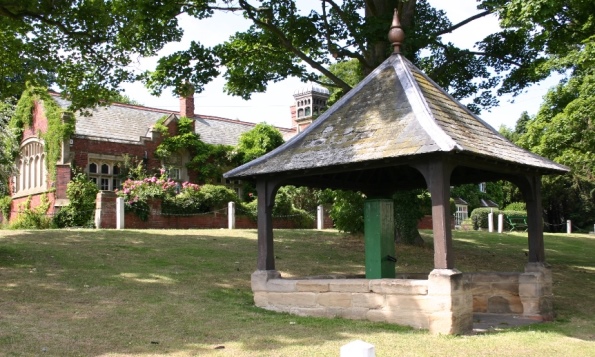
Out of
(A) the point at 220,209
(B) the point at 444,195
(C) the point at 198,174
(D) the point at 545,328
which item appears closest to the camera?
(B) the point at 444,195

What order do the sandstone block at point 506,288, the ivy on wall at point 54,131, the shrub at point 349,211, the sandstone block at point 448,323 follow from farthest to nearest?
the ivy on wall at point 54,131, the shrub at point 349,211, the sandstone block at point 506,288, the sandstone block at point 448,323

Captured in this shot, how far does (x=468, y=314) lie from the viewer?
932cm

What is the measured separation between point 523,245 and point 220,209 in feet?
42.8

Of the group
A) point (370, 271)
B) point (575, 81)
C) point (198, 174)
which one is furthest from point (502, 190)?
point (370, 271)

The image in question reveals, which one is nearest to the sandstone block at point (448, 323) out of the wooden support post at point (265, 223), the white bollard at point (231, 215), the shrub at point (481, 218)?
the wooden support post at point (265, 223)

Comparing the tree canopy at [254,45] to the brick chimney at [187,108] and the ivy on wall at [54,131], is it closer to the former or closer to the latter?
the ivy on wall at [54,131]

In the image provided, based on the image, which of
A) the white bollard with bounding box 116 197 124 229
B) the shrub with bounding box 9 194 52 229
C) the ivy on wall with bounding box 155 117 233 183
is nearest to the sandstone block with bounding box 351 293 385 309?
the white bollard with bounding box 116 197 124 229

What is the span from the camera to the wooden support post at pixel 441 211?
9266 mm

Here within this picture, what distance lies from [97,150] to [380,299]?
924 inches

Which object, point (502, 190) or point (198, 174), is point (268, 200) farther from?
point (502, 190)

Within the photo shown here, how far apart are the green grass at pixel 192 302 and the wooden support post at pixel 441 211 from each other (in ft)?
3.89

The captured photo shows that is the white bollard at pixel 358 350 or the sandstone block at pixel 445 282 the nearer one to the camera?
the white bollard at pixel 358 350

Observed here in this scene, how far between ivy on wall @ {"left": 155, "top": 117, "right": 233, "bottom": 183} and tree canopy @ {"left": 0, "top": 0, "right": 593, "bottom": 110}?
1226 centimetres

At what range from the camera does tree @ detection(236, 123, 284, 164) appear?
34.6 metres
